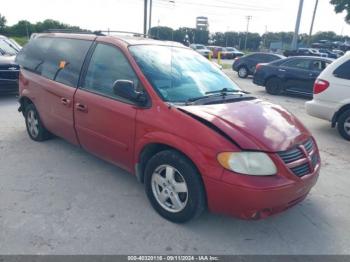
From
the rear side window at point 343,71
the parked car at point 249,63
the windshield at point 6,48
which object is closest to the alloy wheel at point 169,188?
the rear side window at point 343,71

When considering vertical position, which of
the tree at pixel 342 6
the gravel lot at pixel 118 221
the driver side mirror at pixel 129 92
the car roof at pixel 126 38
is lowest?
the gravel lot at pixel 118 221

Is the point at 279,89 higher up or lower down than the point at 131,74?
lower down

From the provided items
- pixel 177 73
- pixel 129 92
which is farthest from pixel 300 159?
pixel 129 92

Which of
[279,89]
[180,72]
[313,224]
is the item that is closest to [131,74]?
[180,72]

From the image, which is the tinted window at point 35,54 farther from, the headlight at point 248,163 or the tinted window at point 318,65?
the tinted window at point 318,65

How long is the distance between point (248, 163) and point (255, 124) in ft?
1.54

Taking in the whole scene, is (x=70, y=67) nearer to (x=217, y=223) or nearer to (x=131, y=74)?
(x=131, y=74)

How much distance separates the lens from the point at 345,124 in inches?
250

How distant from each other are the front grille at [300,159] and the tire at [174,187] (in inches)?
31.2

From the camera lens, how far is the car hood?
2.82 m

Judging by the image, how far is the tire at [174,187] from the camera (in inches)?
115

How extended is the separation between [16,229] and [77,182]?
105 cm

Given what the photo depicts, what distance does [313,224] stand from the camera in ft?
10.9

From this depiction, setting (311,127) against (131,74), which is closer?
(131,74)
